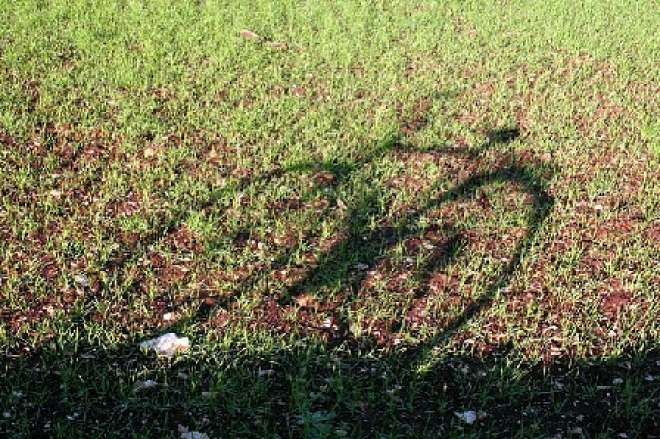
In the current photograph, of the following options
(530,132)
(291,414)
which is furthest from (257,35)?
(291,414)

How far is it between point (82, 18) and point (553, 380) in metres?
7.65

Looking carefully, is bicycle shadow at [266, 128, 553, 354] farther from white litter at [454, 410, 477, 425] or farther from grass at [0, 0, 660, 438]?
white litter at [454, 410, 477, 425]

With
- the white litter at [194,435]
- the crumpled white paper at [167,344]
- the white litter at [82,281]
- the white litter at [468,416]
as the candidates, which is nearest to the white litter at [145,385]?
the crumpled white paper at [167,344]

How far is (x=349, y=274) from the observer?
4.82 m

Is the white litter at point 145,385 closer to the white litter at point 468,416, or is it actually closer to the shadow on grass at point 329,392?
the shadow on grass at point 329,392

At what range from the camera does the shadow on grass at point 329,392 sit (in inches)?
138

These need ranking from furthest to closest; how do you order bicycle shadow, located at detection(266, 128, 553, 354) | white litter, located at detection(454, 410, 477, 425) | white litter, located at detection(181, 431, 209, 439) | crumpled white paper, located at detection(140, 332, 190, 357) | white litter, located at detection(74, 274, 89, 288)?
bicycle shadow, located at detection(266, 128, 553, 354) → white litter, located at detection(74, 274, 89, 288) → crumpled white paper, located at detection(140, 332, 190, 357) → white litter, located at detection(454, 410, 477, 425) → white litter, located at detection(181, 431, 209, 439)

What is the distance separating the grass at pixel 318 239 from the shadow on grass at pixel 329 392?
0.05 ft

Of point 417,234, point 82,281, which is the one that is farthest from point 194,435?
point 417,234

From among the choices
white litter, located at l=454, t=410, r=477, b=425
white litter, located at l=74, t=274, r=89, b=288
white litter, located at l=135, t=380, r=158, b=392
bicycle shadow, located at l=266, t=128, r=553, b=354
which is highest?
white litter, located at l=74, t=274, r=89, b=288

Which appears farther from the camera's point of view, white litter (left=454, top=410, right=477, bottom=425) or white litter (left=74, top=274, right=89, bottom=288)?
white litter (left=74, top=274, right=89, bottom=288)

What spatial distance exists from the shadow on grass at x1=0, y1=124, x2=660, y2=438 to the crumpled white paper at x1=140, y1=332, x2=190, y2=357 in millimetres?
68

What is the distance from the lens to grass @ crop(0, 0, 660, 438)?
3.74 m

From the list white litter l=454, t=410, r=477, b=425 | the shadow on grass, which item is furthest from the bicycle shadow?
white litter l=454, t=410, r=477, b=425
